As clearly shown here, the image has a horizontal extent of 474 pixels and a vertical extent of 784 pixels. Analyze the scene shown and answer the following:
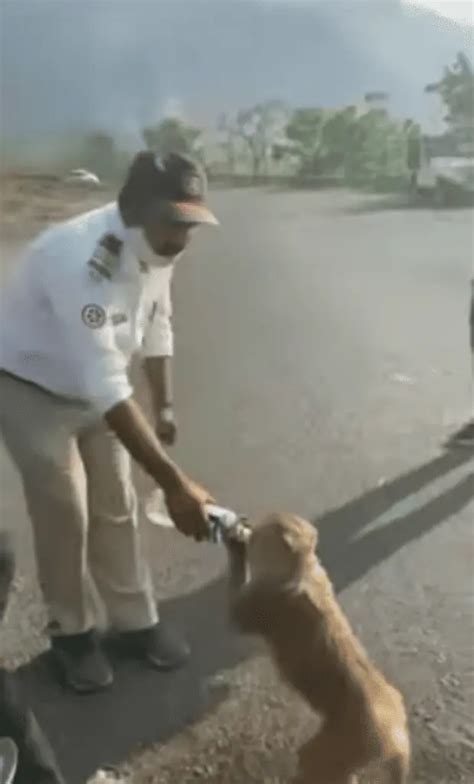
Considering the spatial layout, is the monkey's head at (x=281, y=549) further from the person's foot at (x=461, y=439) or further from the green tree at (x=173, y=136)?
the green tree at (x=173, y=136)

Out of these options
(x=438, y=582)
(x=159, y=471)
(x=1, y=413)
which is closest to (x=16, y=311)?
(x=1, y=413)

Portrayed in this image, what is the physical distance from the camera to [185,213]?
A: 1257mm

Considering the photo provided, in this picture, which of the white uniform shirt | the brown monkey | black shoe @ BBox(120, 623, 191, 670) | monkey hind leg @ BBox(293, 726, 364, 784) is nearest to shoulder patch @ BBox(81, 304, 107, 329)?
the white uniform shirt

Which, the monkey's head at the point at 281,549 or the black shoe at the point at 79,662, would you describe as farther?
the black shoe at the point at 79,662

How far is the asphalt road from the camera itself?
4.42 feet

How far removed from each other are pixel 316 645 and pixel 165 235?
1.37ft

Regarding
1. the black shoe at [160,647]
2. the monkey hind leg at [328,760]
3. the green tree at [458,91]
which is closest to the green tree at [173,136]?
the green tree at [458,91]

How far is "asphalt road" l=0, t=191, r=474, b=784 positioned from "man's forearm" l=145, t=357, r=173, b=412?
0.01 m

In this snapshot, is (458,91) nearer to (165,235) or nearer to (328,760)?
(165,235)

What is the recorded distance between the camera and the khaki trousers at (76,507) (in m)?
1.29

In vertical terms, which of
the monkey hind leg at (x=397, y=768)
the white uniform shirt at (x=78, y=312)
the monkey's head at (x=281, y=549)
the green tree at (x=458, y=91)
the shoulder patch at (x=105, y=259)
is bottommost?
the monkey hind leg at (x=397, y=768)

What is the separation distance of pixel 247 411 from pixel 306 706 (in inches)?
12.3

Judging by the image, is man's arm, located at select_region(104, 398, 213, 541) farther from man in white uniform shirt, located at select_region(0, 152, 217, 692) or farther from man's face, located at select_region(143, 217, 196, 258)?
man's face, located at select_region(143, 217, 196, 258)

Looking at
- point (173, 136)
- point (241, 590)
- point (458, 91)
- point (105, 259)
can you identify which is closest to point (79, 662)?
point (241, 590)
